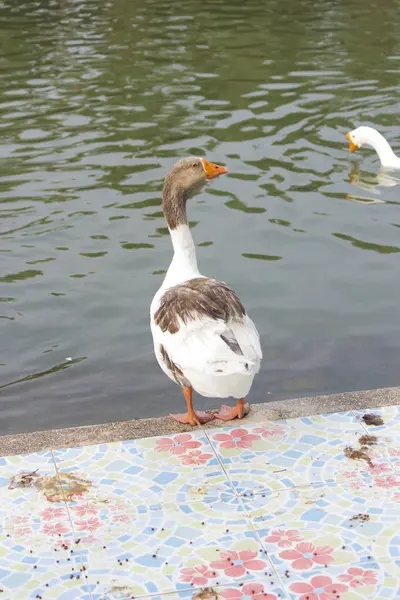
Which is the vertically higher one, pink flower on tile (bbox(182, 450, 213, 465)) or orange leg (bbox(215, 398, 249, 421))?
pink flower on tile (bbox(182, 450, 213, 465))

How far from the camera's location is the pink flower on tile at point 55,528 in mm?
4688

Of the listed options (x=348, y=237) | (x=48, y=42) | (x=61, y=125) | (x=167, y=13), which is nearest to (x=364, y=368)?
(x=348, y=237)

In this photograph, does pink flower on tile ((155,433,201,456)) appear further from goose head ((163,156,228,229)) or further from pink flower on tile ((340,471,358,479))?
goose head ((163,156,228,229))

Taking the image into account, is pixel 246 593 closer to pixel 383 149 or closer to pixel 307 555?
pixel 307 555

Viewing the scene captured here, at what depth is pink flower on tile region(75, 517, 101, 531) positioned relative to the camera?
15.5 feet

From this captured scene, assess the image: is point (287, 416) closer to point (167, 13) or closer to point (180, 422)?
point (180, 422)

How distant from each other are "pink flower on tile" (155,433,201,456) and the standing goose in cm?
21

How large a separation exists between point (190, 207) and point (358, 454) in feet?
19.5

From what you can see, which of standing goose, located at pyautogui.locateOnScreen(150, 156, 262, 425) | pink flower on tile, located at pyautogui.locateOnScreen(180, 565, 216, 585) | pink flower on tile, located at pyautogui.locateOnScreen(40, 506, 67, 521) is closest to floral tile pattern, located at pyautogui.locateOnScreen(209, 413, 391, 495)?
standing goose, located at pyautogui.locateOnScreen(150, 156, 262, 425)

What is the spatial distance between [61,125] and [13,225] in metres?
3.38

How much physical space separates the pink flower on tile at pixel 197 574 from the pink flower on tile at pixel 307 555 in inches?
13.7

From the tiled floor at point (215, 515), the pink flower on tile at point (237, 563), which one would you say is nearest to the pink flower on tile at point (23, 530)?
the tiled floor at point (215, 515)

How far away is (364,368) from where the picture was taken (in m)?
7.68

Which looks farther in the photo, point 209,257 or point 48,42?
point 48,42
